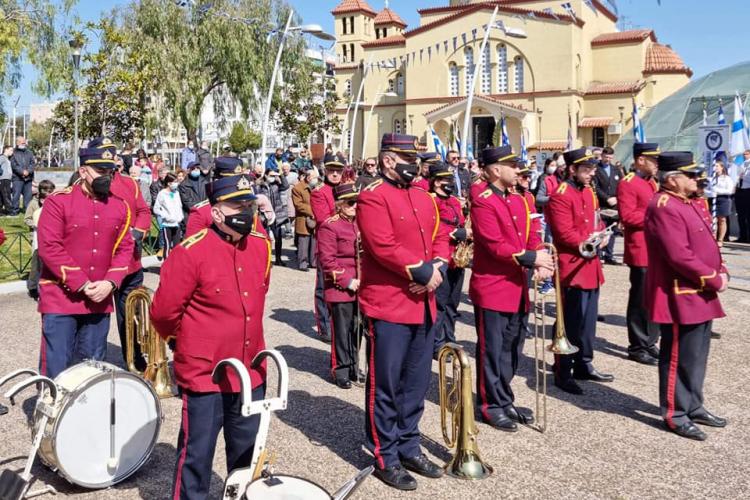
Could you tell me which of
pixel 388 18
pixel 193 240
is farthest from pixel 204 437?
pixel 388 18

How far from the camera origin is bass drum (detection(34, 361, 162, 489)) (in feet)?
15.3

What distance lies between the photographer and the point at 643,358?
8398 mm

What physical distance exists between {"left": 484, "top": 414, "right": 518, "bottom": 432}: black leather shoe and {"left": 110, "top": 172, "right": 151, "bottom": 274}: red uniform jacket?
372 cm

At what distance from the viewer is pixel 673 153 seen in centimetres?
634

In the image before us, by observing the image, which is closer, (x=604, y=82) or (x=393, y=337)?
(x=393, y=337)

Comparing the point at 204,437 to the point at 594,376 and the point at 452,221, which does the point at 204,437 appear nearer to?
the point at 594,376

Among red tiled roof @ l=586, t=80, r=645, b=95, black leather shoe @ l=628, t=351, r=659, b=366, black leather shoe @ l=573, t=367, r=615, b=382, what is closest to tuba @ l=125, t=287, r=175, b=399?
black leather shoe @ l=573, t=367, r=615, b=382

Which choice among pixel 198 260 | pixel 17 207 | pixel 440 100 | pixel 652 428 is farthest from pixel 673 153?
pixel 440 100

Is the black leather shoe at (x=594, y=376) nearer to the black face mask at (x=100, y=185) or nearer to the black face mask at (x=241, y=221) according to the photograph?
the black face mask at (x=241, y=221)

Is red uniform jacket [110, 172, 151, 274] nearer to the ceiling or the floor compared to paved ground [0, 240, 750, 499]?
nearer to the ceiling

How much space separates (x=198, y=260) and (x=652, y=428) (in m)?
4.15

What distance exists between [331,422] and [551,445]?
1.82 meters

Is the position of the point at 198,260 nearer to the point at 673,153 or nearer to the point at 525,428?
the point at 525,428

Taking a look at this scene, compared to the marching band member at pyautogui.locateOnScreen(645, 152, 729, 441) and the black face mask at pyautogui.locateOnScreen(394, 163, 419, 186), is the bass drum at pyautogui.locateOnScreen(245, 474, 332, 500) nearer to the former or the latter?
the black face mask at pyautogui.locateOnScreen(394, 163, 419, 186)
